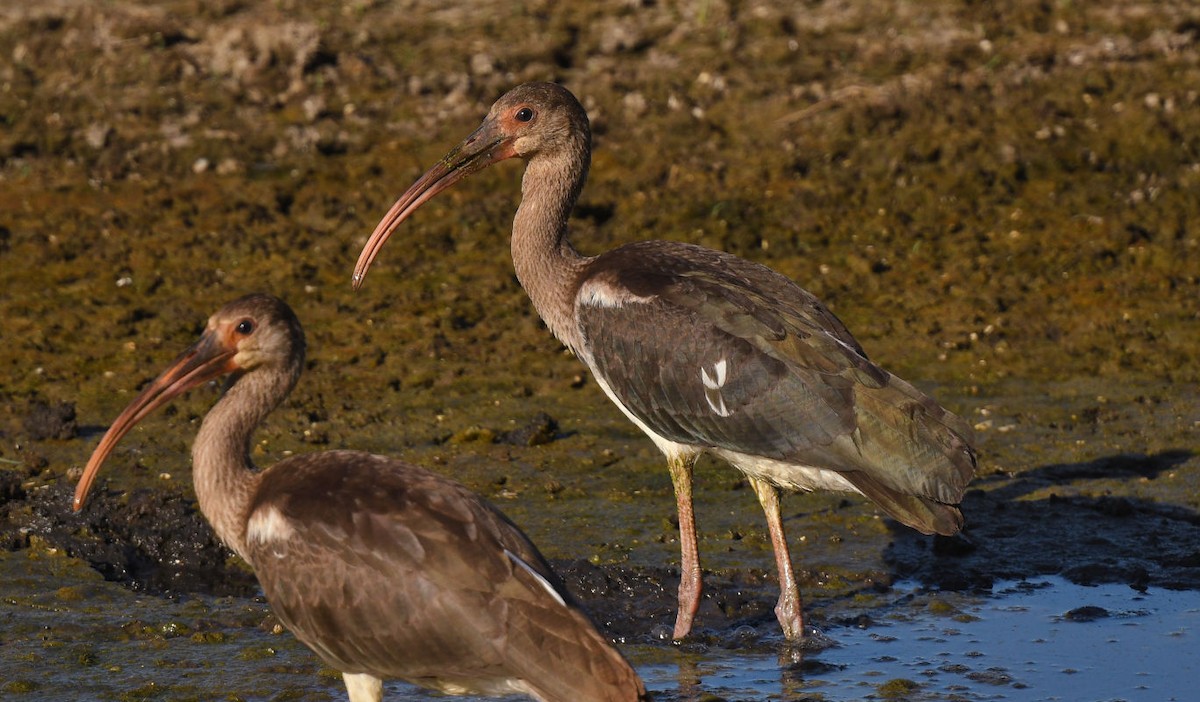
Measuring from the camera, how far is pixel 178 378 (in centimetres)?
681

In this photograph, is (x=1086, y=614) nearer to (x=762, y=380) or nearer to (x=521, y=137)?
(x=762, y=380)

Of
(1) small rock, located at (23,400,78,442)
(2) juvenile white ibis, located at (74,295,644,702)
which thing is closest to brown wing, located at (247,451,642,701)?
(2) juvenile white ibis, located at (74,295,644,702)

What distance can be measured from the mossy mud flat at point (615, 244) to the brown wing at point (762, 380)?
80 cm

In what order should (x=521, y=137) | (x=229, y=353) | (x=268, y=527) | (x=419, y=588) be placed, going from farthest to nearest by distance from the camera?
(x=521, y=137), (x=229, y=353), (x=268, y=527), (x=419, y=588)

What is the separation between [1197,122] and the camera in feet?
42.5

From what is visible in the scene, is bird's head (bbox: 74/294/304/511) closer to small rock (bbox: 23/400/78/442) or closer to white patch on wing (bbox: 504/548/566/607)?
white patch on wing (bbox: 504/548/566/607)

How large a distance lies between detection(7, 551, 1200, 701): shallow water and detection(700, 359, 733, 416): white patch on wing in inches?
39.5

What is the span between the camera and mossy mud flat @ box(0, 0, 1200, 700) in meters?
7.91

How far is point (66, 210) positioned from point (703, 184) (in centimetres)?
423

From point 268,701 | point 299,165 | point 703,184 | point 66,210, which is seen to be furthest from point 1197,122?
point 268,701

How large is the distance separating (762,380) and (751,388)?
0.19ft

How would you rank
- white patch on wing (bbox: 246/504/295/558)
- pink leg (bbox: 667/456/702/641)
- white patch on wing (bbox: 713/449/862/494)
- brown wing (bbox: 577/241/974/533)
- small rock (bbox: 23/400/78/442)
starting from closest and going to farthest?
white patch on wing (bbox: 246/504/295/558), brown wing (bbox: 577/241/974/533), white patch on wing (bbox: 713/449/862/494), pink leg (bbox: 667/456/702/641), small rock (bbox: 23/400/78/442)

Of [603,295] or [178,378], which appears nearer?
[178,378]

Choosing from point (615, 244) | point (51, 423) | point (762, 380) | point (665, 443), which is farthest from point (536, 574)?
point (615, 244)
